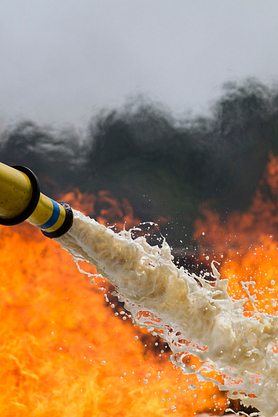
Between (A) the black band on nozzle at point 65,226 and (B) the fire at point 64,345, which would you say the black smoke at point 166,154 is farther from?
(A) the black band on nozzle at point 65,226

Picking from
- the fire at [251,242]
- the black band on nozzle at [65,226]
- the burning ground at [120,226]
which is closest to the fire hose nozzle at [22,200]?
the black band on nozzle at [65,226]

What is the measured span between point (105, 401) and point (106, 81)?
14.7 ft

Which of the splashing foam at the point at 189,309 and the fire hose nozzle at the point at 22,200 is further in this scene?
the splashing foam at the point at 189,309

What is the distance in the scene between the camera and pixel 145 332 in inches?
195

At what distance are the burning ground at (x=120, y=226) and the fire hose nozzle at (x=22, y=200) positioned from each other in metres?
2.56

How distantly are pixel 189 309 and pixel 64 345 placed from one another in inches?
99.9

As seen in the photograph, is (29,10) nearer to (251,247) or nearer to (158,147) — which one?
(158,147)

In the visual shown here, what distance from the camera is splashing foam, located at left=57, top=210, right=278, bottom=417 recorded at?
2695 mm

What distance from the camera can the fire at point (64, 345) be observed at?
480cm

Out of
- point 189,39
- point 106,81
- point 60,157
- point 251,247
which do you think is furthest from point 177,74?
point 251,247

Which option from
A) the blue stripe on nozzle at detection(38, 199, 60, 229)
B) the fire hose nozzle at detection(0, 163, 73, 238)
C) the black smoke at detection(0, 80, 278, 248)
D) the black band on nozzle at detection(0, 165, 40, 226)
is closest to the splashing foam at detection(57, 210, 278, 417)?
the blue stripe on nozzle at detection(38, 199, 60, 229)

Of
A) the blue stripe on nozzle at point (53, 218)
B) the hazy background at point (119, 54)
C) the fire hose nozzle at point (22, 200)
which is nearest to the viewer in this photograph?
the fire hose nozzle at point (22, 200)

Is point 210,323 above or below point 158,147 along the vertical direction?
below

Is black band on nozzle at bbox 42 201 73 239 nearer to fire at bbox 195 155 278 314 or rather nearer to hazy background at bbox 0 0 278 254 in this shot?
hazy background at bbox 0 0 278 254
